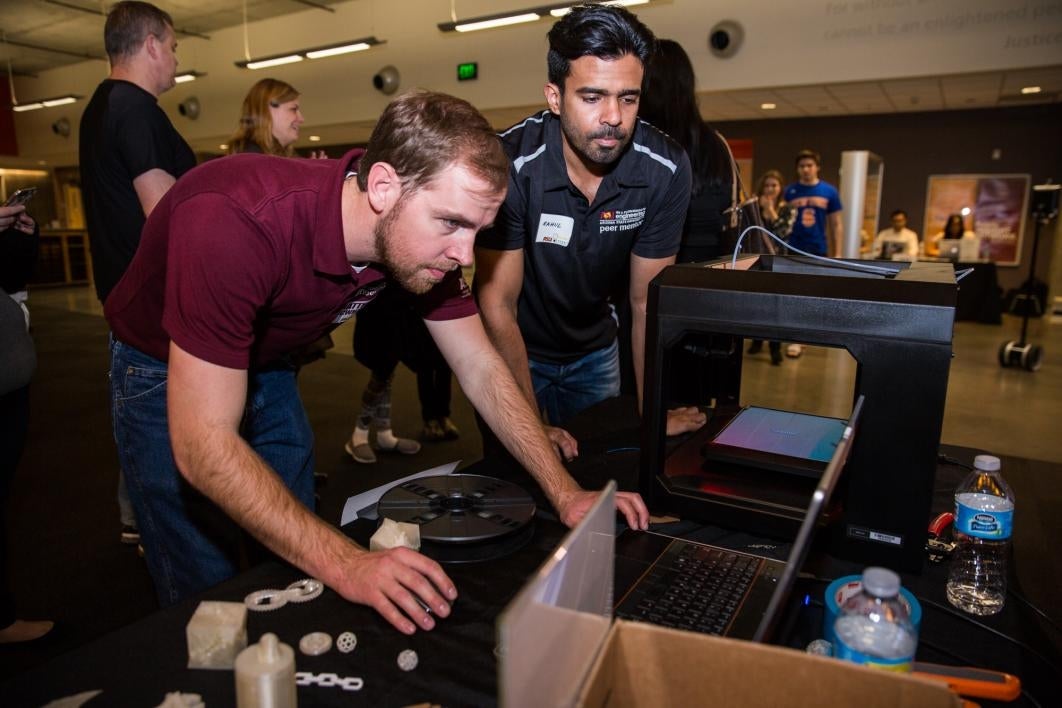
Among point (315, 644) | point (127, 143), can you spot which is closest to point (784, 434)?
point (315, 644)

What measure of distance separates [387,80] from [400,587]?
8087 millimetres

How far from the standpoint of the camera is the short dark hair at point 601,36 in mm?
1307

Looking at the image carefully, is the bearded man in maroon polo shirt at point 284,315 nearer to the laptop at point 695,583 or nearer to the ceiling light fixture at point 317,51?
the laptop at point 695,583

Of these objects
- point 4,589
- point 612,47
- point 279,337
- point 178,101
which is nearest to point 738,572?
point 279,337

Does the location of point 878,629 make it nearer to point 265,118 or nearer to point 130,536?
point 130,536

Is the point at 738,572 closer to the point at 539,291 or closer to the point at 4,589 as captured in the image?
the point at 539,291

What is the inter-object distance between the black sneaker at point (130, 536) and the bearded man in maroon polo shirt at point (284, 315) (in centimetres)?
127

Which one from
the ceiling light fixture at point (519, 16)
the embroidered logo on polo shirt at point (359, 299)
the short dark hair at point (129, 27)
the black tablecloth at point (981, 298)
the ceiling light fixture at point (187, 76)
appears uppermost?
the ceiling light fixture at point (187, 76)

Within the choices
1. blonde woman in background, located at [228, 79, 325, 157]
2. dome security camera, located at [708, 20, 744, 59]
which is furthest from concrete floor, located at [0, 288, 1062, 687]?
dome security camera, located at [708, 20, 744, 59]

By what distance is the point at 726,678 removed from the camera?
47cm

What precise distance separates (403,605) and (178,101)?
36.6 ft

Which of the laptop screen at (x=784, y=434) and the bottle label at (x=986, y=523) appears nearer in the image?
the bottle label at (x=986, y=523)

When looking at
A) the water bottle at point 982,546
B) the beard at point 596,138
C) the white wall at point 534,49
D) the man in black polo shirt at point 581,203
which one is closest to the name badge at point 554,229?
the man in black polo shirt at point 581,203

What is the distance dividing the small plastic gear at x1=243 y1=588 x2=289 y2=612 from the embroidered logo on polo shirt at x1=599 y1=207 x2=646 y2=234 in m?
1.03
